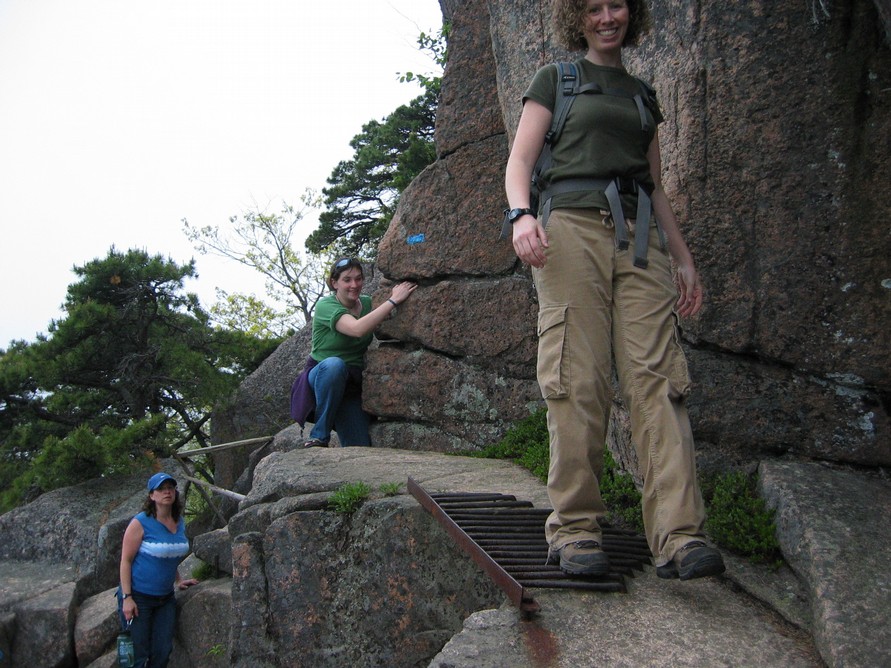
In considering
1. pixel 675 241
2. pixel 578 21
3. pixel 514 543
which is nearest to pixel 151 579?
pixel 514 543

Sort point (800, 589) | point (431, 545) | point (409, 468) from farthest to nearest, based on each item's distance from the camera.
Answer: point (409, 468) < point (431, 545) < point (800, 589)

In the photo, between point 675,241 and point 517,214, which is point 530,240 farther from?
point 675,241

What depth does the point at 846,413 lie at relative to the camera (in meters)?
3.91

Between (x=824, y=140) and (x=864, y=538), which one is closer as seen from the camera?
(x=864, y=538)

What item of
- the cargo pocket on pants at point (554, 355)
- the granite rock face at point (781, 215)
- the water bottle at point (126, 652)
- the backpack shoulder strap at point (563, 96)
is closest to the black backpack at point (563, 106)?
the backpack shoulder strap at point (563, 96)

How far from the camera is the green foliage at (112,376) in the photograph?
1054cm

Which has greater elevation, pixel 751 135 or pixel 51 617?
pixel 751 135

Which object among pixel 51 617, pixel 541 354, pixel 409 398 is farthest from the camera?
pixel 51 617

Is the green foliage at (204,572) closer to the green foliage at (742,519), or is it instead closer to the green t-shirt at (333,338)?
the green t-shirt at (333,338)

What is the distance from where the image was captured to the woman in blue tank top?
269 inches

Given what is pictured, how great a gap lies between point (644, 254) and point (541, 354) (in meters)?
0.61

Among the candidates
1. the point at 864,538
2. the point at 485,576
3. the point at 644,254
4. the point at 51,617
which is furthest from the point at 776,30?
the point at 51,617

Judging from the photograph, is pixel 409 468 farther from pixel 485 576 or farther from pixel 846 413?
pixel 846 413

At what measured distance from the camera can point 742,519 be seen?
356 centimetres
